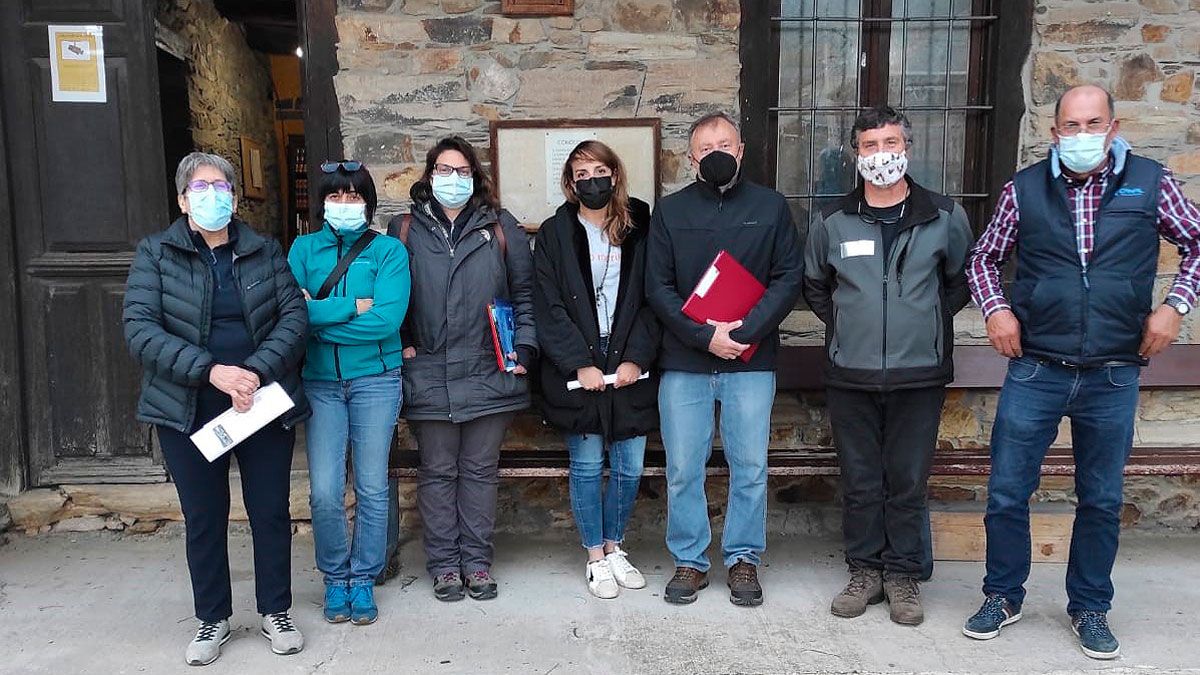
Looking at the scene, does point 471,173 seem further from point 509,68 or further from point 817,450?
point 817,450

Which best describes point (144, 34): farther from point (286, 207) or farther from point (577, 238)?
point (286, 207)

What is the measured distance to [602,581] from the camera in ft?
11.8

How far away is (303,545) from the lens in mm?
4203

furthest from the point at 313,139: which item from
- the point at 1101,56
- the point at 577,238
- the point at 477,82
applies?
the point at 1101,56

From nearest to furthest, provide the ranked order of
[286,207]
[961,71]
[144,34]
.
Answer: [144,34] → [961,71] → [286,207]

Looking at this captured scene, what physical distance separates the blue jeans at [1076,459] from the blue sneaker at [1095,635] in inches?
1.2

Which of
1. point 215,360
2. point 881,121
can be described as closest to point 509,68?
point 881,121

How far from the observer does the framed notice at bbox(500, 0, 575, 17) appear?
411 cm

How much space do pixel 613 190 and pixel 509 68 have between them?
3.51ft

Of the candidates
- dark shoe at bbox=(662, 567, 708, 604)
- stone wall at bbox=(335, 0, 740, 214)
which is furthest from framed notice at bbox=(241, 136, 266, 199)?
dark shoe at bbox=(662, 567, 708, 604)

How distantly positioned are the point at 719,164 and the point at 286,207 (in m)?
5.59

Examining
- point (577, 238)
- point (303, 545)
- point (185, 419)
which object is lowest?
point (303, 545)

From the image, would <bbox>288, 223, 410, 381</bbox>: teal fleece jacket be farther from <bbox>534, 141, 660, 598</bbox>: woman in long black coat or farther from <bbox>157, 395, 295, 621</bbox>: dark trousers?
<bbox>534, 141, 660, 598</bbox>: woman in long black coat

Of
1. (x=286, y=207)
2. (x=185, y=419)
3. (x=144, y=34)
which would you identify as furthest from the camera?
(x=286, y=207)
